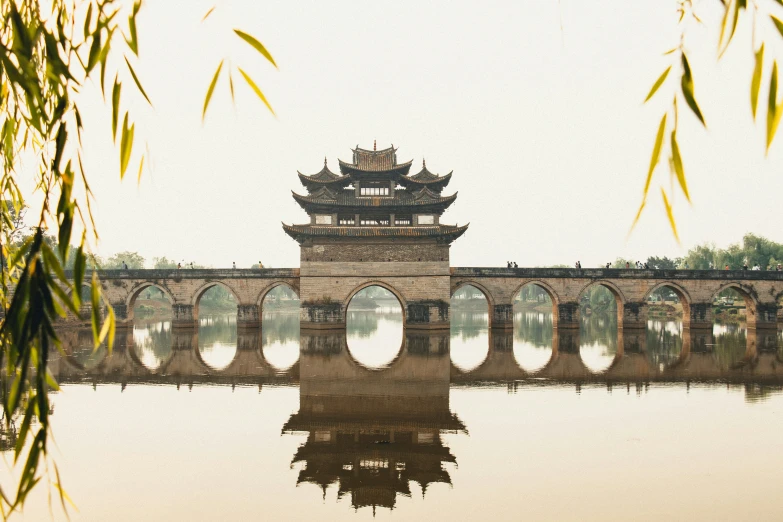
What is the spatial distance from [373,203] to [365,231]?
6.02 ft

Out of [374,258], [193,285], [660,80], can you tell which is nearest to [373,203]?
[374,258]

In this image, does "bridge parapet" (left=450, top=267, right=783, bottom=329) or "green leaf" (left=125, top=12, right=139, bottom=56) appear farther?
"bridge parapet" (left=450, top=267, right=783, bottom=329)

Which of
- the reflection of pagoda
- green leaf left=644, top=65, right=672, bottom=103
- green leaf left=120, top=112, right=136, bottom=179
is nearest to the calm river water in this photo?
the reflection of pagoda

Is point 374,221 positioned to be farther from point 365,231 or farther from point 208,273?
point 208,273

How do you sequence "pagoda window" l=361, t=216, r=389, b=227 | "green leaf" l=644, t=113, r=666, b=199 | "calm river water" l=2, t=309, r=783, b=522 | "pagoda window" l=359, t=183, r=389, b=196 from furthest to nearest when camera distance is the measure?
1. "pagoda window" l=359, t=183, r=389, b=196
2. "pagoda window" l=361, t=216, r=389, b=227
3. "calm river water" l=2, t=309, r=783, b=522
4. "green leaf" l=644, t=113, r=666, b=199

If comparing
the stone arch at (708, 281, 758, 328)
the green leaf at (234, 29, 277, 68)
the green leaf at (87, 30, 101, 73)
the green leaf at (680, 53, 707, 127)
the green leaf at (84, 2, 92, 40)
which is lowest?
the stone arch at (708, 281, 758, 328)

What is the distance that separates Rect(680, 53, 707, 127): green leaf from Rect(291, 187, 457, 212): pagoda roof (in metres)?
26.9

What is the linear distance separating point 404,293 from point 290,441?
18755 mm

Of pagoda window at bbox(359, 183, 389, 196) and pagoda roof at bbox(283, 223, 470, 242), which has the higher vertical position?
pagoda window at bbox(359, 183, 389, 196)

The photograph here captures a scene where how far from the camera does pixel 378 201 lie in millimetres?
29047

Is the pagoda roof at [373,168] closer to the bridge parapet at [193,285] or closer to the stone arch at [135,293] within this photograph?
the bridge parapet at [193,285]

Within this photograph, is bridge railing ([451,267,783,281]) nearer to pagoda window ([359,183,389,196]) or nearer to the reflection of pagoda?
pagoda window ([359,183,389,196])

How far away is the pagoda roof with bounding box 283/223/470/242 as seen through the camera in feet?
92.1

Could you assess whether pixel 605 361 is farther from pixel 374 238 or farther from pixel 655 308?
pixel 655 308
